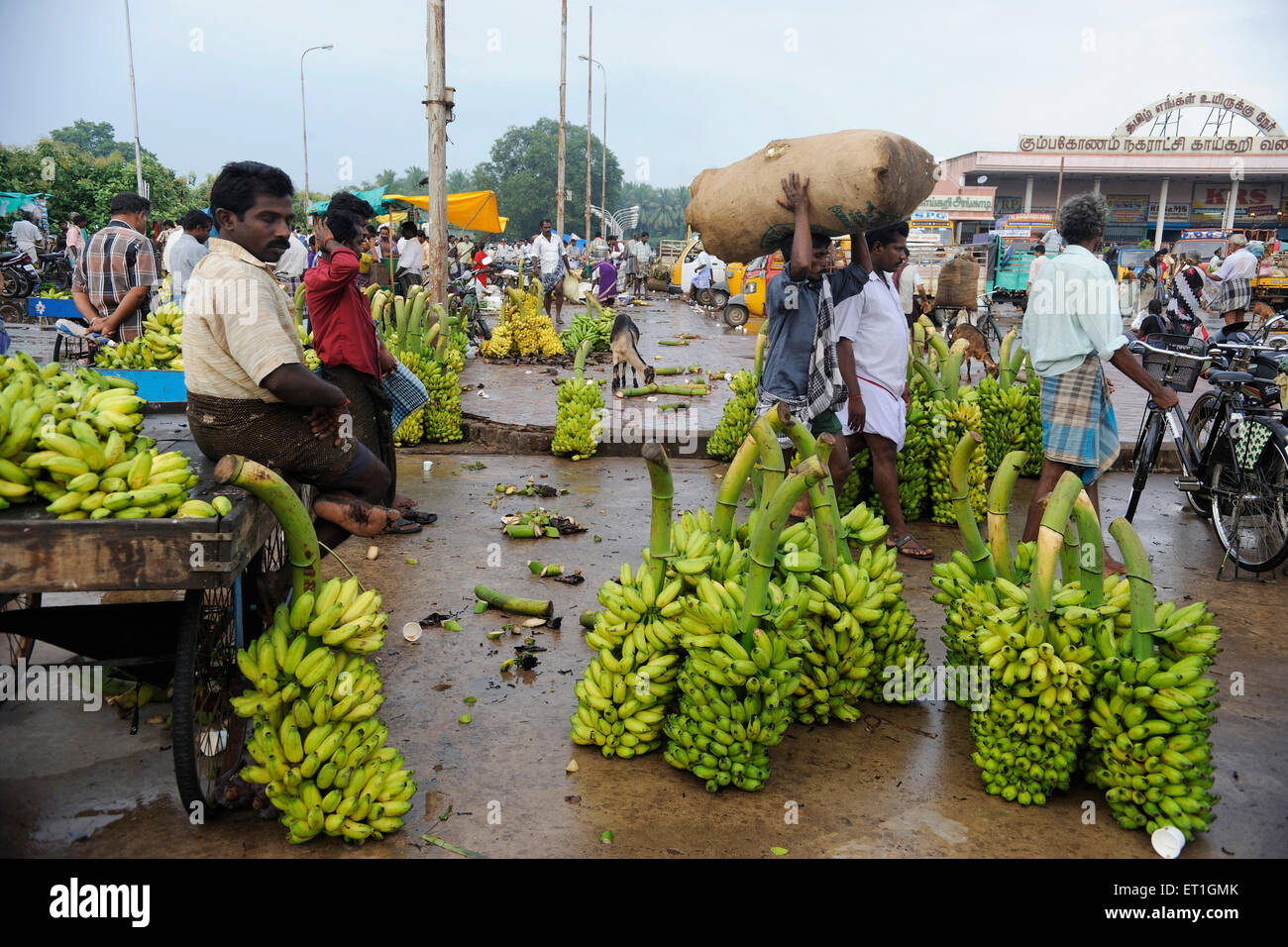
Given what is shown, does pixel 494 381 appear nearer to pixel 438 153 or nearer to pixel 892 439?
pixel 438 153

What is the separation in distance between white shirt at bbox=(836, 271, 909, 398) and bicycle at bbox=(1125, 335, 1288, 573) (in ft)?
5.97

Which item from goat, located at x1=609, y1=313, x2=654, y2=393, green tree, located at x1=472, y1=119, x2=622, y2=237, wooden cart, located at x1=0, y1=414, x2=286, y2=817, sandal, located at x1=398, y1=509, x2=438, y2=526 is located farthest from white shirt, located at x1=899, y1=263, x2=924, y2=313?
green tree, located at x1=472, y1=119, x2=622, y2=237

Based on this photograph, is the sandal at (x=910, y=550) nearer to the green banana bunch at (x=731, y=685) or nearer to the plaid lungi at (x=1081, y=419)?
the plaid lungi at (x=1081, y=419)

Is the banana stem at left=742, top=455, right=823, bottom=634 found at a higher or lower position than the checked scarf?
lower

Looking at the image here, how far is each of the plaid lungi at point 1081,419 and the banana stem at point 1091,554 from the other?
1.90m

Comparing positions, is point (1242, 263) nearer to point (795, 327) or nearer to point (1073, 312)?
point (1073, 312)

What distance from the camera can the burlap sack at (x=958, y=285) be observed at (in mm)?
14734

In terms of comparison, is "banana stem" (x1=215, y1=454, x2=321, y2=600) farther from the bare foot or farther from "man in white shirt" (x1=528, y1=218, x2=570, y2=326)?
"man in white shirt" (x1=528, y1=218, x2=570, y2=326)

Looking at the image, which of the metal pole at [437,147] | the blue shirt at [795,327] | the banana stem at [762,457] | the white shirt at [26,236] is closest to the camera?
the banana stem at [762,457]

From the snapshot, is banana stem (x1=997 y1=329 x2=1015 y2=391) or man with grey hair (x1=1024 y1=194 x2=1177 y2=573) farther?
banana stem (x1=997 y1=329 x2=1015 y2=391)

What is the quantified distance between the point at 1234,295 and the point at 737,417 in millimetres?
6634

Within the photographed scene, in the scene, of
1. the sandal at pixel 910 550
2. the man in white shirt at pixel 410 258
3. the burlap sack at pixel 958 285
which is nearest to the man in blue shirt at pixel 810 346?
the sandal at pixel 910 550

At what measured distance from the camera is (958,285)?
1480cm

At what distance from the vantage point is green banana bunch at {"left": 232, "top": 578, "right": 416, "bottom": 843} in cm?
266
